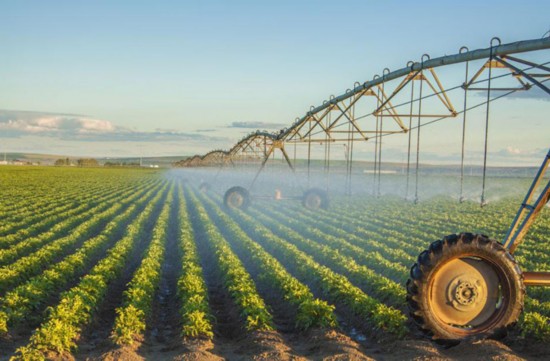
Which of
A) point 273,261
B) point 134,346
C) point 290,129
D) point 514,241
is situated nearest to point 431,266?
point 514,241

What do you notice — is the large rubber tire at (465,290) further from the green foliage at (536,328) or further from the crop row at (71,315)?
the crop row at (71,315)

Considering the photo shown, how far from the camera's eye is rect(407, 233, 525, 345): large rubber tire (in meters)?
7.27

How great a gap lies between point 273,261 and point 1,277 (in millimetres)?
6155

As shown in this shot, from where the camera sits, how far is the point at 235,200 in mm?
29578

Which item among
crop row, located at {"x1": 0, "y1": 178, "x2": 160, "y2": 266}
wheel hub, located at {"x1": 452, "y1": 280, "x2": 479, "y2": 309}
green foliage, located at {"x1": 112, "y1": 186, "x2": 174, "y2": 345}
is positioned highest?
wheel hub, located at {"x1": 452, "y1": 280, "x2": 479, "y2": 309}

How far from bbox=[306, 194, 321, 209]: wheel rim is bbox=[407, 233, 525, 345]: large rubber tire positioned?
21.5m

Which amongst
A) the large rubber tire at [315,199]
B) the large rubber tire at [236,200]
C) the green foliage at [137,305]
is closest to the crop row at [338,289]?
the green foliage at [137,305]

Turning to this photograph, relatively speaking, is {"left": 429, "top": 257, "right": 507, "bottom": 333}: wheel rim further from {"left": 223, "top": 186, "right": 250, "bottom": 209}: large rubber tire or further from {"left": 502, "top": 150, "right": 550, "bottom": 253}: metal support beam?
{"left": 223, "top": 186, "right": 250, "bottom": 209}: large rubber tire

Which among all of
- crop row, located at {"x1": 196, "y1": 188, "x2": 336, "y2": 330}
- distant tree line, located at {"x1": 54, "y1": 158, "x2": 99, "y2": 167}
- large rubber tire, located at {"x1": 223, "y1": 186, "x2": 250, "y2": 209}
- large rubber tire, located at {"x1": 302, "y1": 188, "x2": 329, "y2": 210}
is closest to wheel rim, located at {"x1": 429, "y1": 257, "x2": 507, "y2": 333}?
crop row, located at {"x1": 196, "y1": 188, "x2": 336, "y2": 330}

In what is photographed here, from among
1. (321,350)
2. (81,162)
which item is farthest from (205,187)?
(81,162)

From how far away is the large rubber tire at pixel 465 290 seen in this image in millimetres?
7270

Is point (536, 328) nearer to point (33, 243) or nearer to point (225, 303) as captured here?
point (225, 303)

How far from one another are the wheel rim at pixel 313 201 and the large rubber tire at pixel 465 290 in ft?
70.6

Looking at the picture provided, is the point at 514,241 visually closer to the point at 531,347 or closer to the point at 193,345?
the point at 531,347
